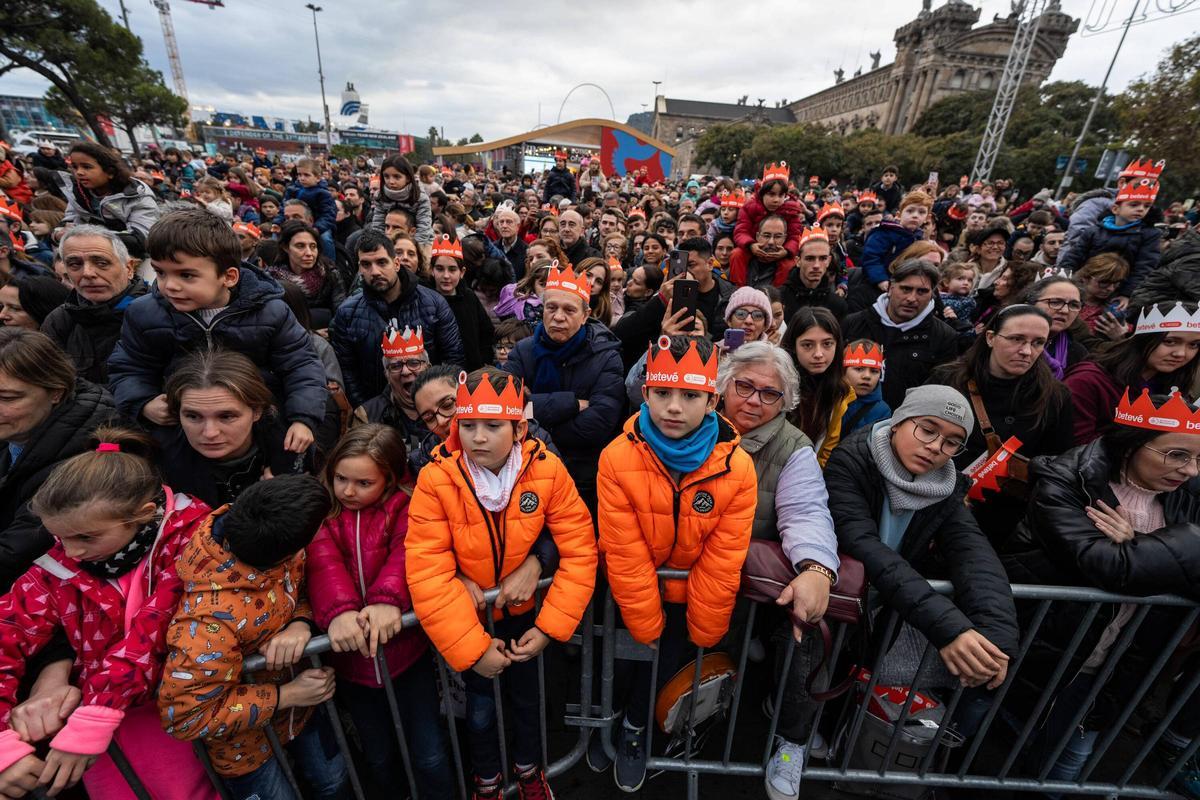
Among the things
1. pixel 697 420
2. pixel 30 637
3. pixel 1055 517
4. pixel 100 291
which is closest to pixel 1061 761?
pixel 1055 517

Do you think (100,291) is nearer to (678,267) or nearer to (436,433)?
(436,433)

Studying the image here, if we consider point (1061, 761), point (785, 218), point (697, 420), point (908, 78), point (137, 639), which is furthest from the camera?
point (908, 78)

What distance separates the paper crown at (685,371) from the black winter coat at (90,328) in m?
3.21

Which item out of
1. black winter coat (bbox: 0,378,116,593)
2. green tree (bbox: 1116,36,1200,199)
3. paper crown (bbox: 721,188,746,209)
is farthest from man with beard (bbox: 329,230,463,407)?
green tree (bbox: 1116,36,1200,199)

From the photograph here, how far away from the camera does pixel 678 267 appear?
3871 millimetres

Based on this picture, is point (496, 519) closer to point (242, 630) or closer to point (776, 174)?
point (242, 630)

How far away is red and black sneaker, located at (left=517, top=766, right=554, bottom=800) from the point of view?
2514mm

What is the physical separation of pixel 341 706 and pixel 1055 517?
3.61 metres

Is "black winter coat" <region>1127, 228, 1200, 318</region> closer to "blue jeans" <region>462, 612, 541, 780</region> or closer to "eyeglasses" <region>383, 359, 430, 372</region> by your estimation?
"blue jeans" <region>462, 612, 541, 780</region>

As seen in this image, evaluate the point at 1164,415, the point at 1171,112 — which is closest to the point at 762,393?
the point at 1164,415

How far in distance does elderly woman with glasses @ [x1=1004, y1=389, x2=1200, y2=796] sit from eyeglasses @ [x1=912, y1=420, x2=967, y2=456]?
0.62 meters

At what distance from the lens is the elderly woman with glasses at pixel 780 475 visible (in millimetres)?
2379

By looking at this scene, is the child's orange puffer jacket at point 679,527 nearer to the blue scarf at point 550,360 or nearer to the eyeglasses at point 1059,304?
the blue scarf at point 550,360

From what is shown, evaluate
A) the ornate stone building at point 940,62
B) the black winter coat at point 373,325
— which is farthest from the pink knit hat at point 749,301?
the ornate stone building at point 940,62
